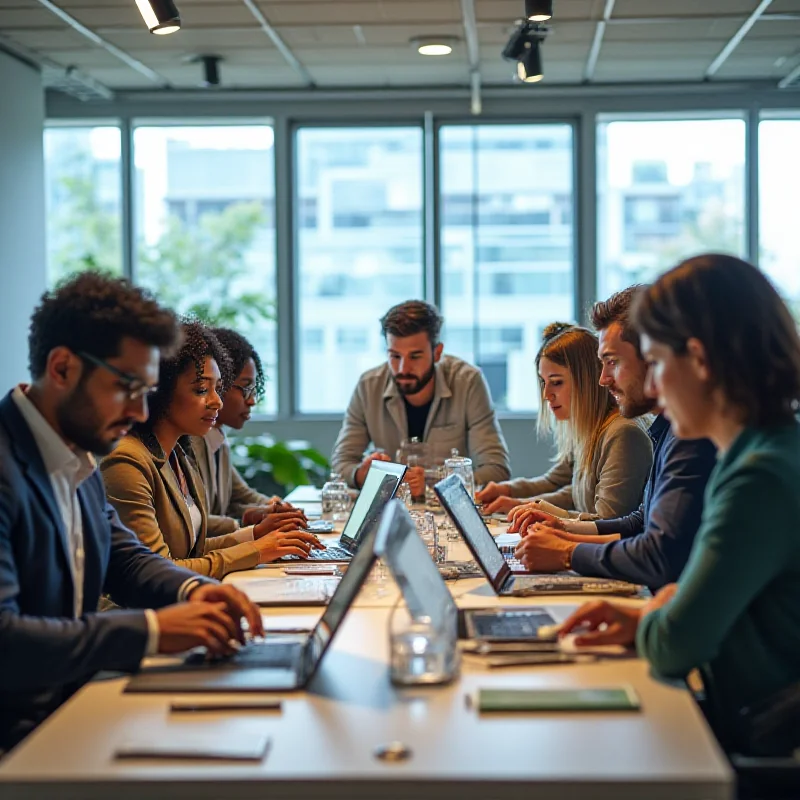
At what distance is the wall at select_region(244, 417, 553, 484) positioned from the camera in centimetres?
739

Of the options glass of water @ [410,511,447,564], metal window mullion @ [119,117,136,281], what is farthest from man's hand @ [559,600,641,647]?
metal window mullion @ [119,117,136,281]

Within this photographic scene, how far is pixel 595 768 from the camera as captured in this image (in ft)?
4.46

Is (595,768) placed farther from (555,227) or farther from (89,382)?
(555,227)

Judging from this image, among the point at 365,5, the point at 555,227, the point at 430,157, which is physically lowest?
the point at 555,227

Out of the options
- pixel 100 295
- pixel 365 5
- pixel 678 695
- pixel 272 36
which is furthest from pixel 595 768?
pixel 272 36

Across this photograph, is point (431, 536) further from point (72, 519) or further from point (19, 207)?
point (19, 207)

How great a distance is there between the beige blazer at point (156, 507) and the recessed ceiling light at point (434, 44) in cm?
379

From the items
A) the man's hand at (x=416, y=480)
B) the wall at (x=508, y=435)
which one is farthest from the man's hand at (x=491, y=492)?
the wall at (x=508, y=435)

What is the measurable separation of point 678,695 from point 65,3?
4.78 meters

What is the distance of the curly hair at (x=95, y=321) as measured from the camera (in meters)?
1.99

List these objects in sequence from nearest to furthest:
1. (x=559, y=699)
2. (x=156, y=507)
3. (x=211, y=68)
Answer: (x=559, y=699)
(x=156, y=507)
(x=211, y=68)

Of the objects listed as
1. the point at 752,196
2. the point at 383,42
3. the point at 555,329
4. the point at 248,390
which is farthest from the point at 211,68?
the point at 752,196

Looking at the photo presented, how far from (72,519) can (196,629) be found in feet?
1.35

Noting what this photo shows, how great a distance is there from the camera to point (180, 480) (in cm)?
304
